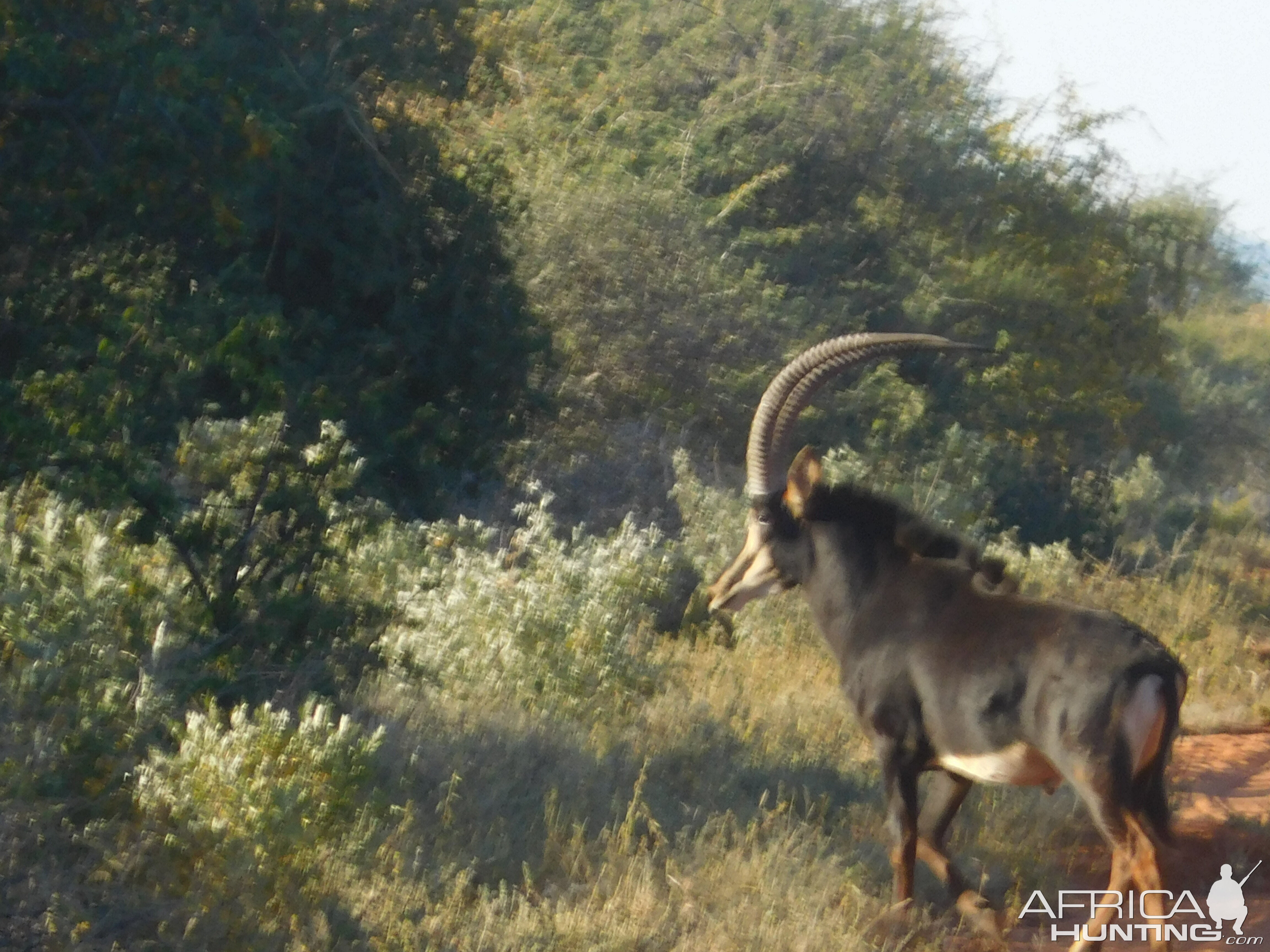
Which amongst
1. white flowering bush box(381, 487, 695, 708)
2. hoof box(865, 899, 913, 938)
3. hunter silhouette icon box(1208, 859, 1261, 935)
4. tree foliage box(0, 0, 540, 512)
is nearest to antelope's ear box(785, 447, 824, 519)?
hoof box(865, 899, 913, 938)

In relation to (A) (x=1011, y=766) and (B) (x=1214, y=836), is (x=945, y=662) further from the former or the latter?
(B) (x=1214, y=836)

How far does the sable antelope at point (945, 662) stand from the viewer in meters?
4.55

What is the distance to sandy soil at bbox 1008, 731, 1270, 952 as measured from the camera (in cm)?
547

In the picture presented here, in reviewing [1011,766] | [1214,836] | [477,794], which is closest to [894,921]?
[1011,766]

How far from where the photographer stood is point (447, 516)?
959cm

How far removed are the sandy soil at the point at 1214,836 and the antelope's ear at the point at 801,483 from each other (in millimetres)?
2008

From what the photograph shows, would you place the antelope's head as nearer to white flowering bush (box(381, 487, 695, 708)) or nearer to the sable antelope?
the sable antelope

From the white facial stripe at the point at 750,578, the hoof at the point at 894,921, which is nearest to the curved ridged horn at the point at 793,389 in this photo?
the white facial stripe at the point at 750,578

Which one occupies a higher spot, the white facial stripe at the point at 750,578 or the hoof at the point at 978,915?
the white facial stripe at the point at 750,578

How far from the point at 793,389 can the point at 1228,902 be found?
2955mm

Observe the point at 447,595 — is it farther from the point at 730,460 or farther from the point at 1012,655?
the point at 730,460

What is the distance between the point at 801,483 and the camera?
5961mm

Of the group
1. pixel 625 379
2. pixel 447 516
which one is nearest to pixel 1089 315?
pixel 625 379

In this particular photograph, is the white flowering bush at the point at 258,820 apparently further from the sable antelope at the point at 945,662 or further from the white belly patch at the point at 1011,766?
the white belly patch at the point at 1011,766
